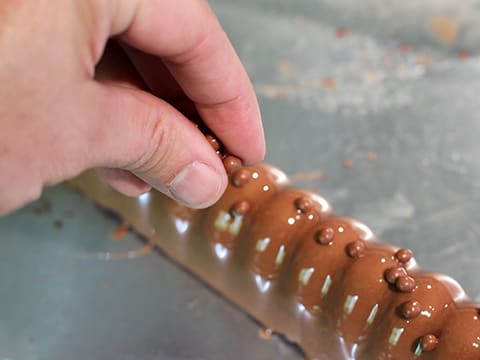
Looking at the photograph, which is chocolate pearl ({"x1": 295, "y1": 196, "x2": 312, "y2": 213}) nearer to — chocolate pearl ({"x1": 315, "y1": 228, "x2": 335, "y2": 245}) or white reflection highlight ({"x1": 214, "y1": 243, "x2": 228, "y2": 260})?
chocolate pearl ({"x1": 315, "y1": 228, "x2": 335, "y2": 245})

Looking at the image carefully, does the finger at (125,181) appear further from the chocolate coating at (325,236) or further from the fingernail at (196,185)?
the chocolate coating at (325,236)

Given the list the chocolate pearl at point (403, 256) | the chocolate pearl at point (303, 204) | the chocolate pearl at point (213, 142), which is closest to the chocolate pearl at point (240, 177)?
the chocolate pearl at point (303, 204)

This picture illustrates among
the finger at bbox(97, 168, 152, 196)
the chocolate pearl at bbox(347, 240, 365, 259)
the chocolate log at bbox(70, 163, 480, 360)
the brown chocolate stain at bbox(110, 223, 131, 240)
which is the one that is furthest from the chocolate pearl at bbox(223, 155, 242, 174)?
the brown chocolate stain at bbox(110, 223, 131, 240)

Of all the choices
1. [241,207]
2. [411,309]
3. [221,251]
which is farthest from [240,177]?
[411,309]

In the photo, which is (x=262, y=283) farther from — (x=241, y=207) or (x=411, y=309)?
(x=411, y=309)

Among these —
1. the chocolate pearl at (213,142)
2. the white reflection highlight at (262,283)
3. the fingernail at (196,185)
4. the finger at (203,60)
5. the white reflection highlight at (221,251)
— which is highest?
the finger at (203,60)

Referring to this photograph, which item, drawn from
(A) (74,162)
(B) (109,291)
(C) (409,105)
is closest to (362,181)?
(C) (409,105)
